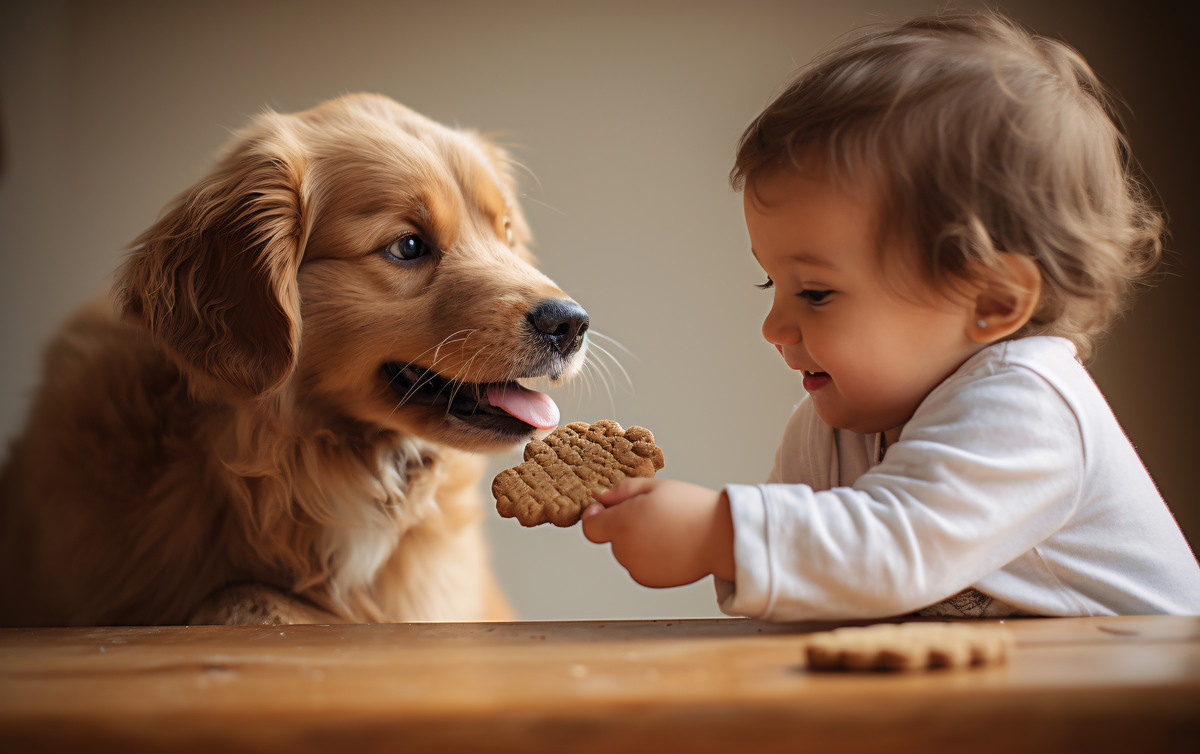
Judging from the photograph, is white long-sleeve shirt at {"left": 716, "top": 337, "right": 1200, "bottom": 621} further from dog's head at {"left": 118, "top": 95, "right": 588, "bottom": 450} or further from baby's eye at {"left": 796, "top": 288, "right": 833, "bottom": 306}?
dog's head at {"left": 118, "top": 95, "right": 588, "bottom": 450}

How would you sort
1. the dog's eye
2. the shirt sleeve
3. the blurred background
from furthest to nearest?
the blurred background → the dog's eye → the shirt sleeve

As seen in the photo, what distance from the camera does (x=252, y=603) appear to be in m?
1.28

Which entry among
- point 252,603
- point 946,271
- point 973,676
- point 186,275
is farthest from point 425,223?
point 973,676

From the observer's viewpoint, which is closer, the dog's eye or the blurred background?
the dog's eye

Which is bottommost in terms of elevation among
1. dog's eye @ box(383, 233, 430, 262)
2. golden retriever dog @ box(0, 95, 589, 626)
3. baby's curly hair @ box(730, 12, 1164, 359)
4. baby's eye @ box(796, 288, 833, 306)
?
golden retriever dog @ box(0, 95, 589, 626)

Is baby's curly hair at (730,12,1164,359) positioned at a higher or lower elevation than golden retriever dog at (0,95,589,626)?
higher

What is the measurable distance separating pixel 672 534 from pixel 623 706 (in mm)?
247

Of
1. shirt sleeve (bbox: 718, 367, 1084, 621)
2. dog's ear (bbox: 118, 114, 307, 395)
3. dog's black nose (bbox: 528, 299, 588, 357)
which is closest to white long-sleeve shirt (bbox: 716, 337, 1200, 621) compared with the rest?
shirt sleeve (bbox: 718, 367, 1084, 621)

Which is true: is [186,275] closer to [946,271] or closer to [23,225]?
[946,271]

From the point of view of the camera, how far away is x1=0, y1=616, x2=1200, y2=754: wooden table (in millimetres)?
512

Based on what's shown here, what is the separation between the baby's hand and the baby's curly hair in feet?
1.16

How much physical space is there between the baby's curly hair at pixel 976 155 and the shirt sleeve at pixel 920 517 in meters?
0.17

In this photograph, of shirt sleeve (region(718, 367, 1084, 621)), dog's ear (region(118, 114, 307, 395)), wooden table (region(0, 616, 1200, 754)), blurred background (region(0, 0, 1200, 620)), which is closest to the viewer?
wooden table (region(0, 616, 1200, 754))

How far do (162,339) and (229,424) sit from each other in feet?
0.59
